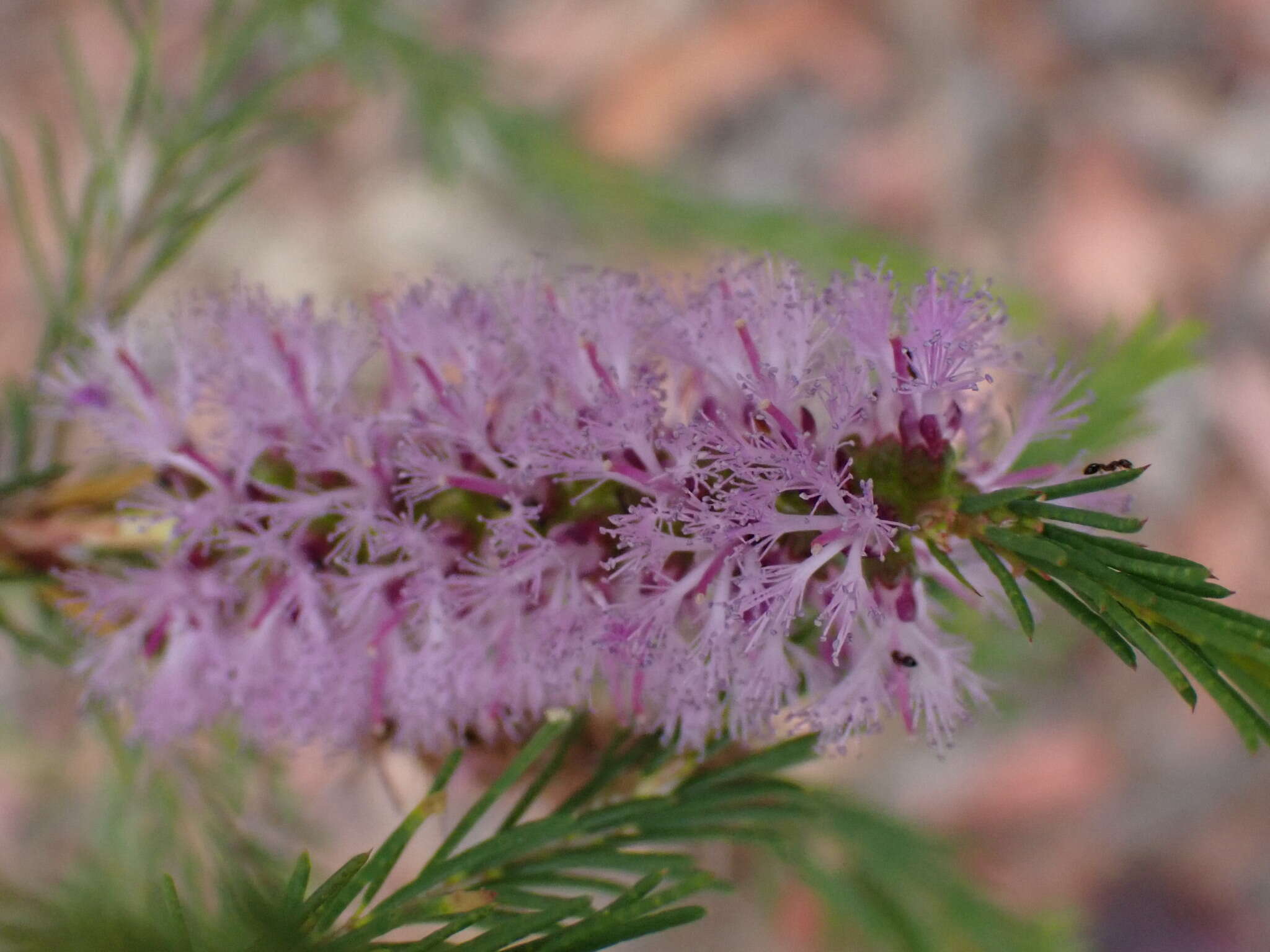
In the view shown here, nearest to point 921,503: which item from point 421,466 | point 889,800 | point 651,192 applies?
point 421,466

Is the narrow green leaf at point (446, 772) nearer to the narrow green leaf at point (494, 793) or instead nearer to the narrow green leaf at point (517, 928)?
the narrow green leaf at point (494, 793)

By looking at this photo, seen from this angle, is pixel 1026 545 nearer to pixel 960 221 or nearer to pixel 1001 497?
pixel 1001 497

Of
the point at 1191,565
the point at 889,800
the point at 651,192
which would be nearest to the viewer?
the point at 1191,565

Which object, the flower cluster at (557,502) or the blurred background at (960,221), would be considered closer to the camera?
the flower cluster at (557,502)

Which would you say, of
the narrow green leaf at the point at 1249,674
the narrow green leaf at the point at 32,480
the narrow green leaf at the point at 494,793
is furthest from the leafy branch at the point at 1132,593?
the narrow green leaf at the point at 32,480

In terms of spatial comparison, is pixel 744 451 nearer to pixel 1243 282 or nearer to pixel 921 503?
pixel 921 503

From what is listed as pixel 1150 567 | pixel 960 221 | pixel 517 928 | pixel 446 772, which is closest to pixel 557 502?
pixel 446 772
